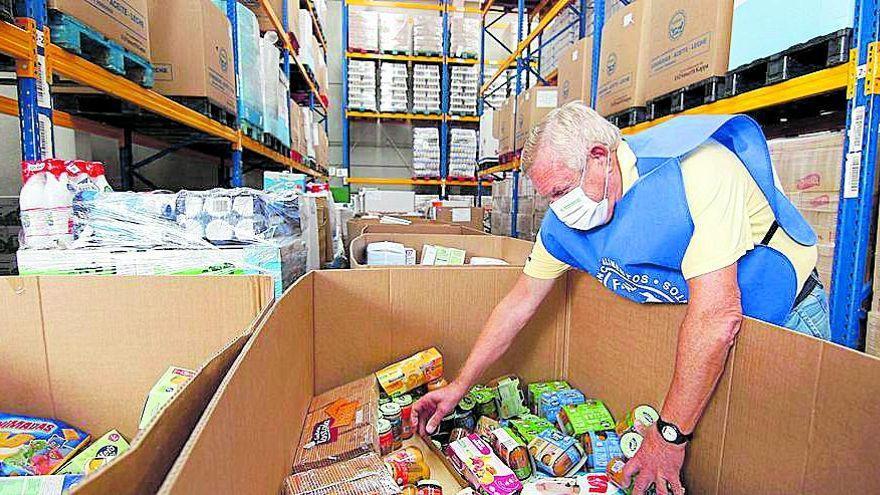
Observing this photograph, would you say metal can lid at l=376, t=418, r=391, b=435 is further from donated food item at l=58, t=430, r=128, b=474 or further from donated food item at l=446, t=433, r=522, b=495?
donated food item at l=58, t=430, r=128, b=474

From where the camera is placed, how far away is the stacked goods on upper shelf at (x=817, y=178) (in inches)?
69.1

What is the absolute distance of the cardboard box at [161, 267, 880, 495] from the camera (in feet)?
2.39

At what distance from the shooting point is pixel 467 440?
1288mm

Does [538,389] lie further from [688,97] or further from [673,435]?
[688,97]

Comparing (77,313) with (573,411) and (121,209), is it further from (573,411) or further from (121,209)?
(573,411)

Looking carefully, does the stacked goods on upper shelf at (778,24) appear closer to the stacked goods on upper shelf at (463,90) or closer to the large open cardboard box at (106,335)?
the large open cardboard box at (106,335)

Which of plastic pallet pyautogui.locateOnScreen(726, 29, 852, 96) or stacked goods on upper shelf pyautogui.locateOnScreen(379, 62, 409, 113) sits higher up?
stacked goods on upper shelf pyautogui.locateOnScreen(379, 62, 409, 113)

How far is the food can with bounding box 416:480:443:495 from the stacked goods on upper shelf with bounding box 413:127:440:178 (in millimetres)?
7993

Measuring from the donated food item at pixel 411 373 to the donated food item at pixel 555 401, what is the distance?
325 millimetres

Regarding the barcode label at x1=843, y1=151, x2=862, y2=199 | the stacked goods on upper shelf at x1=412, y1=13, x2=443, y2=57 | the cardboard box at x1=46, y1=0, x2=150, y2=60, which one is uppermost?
the stacked goods on upper shelf at x1=412, y1=13, x2=443, y2=57

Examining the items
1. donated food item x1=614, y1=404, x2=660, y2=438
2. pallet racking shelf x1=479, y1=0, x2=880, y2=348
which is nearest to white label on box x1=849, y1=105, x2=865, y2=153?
pallet racking shelf x1=479, y1=0, x2=880, y2=348

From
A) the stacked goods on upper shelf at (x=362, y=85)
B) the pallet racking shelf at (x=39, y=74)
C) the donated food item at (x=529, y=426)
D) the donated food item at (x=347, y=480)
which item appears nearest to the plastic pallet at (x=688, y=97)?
the donated food item at (x=529, y=426)

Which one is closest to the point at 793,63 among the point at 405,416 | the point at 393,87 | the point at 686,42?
the point at 686,42

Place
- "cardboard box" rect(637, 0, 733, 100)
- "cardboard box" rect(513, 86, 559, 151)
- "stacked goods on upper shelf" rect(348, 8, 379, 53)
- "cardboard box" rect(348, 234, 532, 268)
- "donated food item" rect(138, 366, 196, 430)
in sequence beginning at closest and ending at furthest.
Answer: "donated food item" rect(138, 366, 196, 430) → "cardboard box" rect(637, 0, 733, 100) → "cardboard box" rect(348, 234, 532, 268) → "cardboard box" rect(513, 86, 559, 151) → "stacked goods on upper shelf" rect(348, 8, 379, 53)
